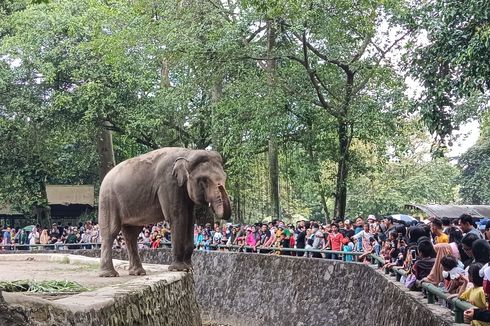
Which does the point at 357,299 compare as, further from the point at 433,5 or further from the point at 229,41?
the point at 229,41

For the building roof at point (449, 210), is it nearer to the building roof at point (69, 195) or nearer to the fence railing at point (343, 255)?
the fence railing at point (343, 255)

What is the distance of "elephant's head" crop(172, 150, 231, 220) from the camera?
35.8 feet

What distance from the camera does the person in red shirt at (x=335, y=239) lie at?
15.9m

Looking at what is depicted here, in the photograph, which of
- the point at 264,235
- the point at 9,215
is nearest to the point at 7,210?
the point at 9,215

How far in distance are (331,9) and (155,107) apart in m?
A: 7.52

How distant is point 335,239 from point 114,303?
9792 mm

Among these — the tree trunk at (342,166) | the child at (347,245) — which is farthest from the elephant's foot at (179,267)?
the tree trunk at (342,166)

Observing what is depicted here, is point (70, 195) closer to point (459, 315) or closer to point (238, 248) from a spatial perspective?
point (238, 248)

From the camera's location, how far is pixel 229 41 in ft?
68.3

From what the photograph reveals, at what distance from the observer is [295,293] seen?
622 inches

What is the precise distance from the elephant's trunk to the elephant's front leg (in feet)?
1.95

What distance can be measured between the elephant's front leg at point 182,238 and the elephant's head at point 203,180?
321 millimetres

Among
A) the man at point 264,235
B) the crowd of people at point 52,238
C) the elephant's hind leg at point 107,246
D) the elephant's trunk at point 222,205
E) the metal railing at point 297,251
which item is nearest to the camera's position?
the elephant's trunk at point 222,205

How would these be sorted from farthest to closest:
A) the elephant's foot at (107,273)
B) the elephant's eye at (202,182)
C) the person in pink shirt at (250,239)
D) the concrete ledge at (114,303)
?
the person in pink shirt at (250,239) → the elephant's foot at (107,273) → the elephant's eye at (202,182) → the concrete ledge at (114,303)
